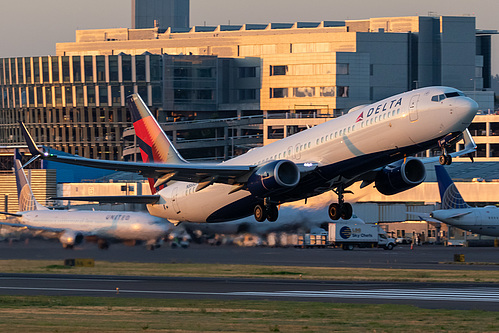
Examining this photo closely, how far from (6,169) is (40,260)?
89511mm

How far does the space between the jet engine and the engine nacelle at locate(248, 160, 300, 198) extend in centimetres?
2494

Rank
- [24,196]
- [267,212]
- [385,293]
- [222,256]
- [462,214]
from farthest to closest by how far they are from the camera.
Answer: [462,214], [24,196], [222,256], [267,212], [385,293]

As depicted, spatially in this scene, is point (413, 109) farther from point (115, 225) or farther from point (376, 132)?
point (115, 225)

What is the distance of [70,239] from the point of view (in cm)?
7462

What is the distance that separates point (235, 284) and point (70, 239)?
24239 millimetres

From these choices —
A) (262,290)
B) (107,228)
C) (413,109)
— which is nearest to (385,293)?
(262,290)

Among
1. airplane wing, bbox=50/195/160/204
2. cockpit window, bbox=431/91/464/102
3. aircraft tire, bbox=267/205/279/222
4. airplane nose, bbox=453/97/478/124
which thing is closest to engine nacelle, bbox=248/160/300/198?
aircraft tire, bbox=267/205/279/222

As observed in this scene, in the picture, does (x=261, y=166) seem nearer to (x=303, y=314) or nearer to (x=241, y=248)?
→ (x=303, y=314)

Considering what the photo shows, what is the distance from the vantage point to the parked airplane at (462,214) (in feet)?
337

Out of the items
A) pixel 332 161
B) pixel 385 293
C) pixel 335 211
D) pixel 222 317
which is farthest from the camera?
pixel 335 211

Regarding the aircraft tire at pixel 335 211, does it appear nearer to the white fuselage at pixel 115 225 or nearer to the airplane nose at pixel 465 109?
the airplane nose at pixel 465 109

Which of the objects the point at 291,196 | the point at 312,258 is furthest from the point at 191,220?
the point at 312,258

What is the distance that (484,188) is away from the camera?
129 meters

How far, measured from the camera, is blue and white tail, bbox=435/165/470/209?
107 m
